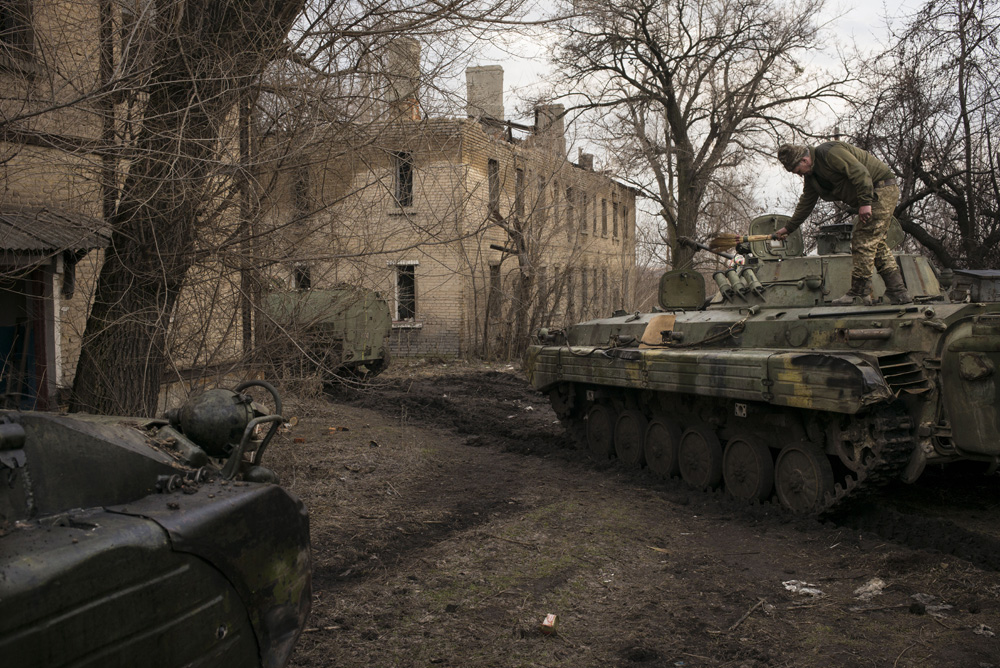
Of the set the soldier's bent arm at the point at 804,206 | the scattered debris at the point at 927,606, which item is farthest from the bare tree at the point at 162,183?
the scattered debris at the point at 927,606

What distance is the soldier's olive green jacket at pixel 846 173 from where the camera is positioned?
22.8ft

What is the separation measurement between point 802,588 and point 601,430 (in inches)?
192

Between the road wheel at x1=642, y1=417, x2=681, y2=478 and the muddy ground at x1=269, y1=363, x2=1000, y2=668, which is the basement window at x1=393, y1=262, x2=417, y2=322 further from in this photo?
the road wheel at x1=642, y1=417, x2=681, y2=478

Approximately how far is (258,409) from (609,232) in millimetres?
28687

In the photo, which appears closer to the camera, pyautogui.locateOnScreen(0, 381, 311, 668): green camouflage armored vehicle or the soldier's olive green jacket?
pyautogui.locateOnScreen(0, 381, 311, 668): green camouflage armored vehicle

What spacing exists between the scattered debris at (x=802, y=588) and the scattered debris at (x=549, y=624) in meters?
1.61

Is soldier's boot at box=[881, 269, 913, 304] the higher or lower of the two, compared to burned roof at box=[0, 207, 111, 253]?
lower

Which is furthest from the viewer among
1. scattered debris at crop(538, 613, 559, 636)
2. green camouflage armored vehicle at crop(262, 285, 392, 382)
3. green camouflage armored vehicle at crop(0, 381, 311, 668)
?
green camouflage armored vehicle at crop(262, 285, 392, 382)

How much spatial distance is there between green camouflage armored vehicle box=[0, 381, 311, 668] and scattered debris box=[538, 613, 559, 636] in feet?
5.60

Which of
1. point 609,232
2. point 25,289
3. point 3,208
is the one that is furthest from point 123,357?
point 609,232

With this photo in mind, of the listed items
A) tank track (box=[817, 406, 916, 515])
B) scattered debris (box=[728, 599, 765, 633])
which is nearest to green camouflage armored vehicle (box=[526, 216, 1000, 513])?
tank track (box=[817, 406, 916, 515])

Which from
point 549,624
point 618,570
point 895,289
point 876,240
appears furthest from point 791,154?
point 549,624

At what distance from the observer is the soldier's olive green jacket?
696 cm

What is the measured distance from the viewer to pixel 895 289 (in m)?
6.94
